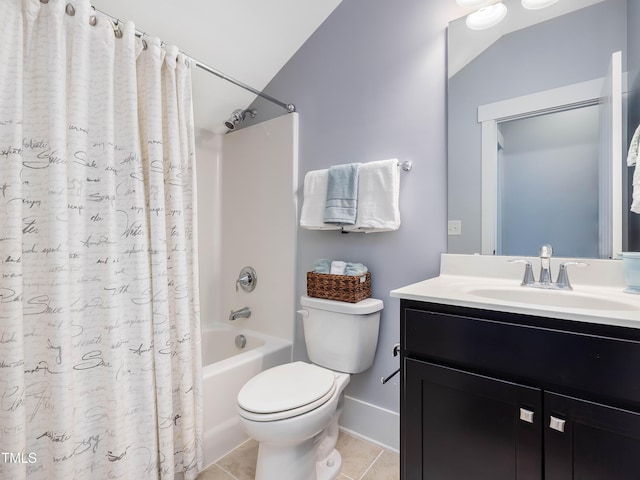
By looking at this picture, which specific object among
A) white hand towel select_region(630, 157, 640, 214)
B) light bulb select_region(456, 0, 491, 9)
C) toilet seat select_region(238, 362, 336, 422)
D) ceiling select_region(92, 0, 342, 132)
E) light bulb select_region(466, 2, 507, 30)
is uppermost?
ceiling select_region(92, 0, 342, 132)

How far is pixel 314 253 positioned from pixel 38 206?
123cm

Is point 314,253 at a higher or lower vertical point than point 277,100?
lower

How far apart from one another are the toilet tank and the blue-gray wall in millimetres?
109

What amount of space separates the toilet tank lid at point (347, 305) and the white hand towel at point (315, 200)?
0.39 m

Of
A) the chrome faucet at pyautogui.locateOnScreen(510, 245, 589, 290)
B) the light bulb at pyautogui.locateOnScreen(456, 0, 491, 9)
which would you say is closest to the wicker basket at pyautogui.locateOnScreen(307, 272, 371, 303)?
the chrome faucet at pyautogui.locateOnScreen(510, 245, 589, 290)

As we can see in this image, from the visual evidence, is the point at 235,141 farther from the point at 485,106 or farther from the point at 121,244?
the point at 485,106

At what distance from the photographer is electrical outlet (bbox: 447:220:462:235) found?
54.6 inches

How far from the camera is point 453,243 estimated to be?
1398 millimetres

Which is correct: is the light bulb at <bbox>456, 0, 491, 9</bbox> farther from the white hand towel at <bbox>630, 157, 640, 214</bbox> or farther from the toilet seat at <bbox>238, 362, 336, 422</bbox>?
the toilet seat at <bbox>238, 362, 336, 422</bbox>

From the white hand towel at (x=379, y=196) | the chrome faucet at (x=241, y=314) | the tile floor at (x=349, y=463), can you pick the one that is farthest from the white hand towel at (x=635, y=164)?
the chrome faucet at (x=241, y=314)

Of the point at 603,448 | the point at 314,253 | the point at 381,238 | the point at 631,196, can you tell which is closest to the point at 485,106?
the point at 631,196

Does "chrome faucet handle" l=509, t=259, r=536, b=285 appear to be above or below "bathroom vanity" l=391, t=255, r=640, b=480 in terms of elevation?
above

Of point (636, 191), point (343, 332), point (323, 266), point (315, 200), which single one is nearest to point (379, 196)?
point (315, 200)

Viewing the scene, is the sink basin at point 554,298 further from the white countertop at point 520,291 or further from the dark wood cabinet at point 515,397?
the dark wood cabinet at point 515,397
